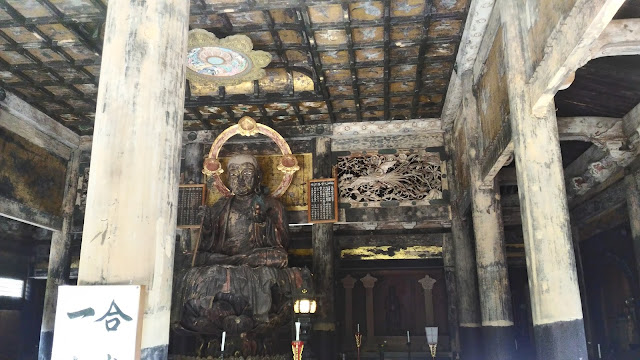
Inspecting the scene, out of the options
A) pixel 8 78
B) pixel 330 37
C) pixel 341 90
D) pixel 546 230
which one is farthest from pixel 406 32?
pixel 8 78

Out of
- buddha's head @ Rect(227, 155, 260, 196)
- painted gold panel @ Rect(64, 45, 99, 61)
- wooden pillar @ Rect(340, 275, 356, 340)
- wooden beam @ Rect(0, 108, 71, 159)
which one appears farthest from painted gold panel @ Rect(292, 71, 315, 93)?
wooden pillar @ Rect(340, 275, 356, 340)

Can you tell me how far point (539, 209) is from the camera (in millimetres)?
4270

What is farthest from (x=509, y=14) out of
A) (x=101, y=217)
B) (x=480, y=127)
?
(x=101, y=217)

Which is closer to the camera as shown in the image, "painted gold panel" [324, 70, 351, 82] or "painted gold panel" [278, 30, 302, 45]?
A: "painted gold panel" [278, 30, 302, 45]

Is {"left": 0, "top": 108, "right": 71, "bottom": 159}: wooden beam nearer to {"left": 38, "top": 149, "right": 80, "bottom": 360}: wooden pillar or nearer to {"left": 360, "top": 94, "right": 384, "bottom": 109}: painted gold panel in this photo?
{"left": 38, "top": 149, "right": 80, "bottom": 360}: wooden pillar

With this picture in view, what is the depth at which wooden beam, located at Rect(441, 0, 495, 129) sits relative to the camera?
19.8 feet

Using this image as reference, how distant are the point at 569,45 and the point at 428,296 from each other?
8728 millimetres

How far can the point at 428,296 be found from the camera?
38.0ft

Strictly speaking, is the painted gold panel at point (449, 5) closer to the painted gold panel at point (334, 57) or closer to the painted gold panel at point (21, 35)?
the painted gold panel at point (334, 57)

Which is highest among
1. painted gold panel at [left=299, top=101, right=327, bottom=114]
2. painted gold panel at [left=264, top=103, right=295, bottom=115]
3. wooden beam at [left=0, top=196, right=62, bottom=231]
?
painted gold panel at [left=299, top=101, right=327, bottom=114]

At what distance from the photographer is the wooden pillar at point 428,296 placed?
11.5m

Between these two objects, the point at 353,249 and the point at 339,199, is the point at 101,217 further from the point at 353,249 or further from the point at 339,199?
the point at 353,249

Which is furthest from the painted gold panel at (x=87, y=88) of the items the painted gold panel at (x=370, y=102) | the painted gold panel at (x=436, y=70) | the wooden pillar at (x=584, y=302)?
the wooden pillar at (x=584, y=302)

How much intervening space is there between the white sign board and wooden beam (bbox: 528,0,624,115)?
3.22 m
